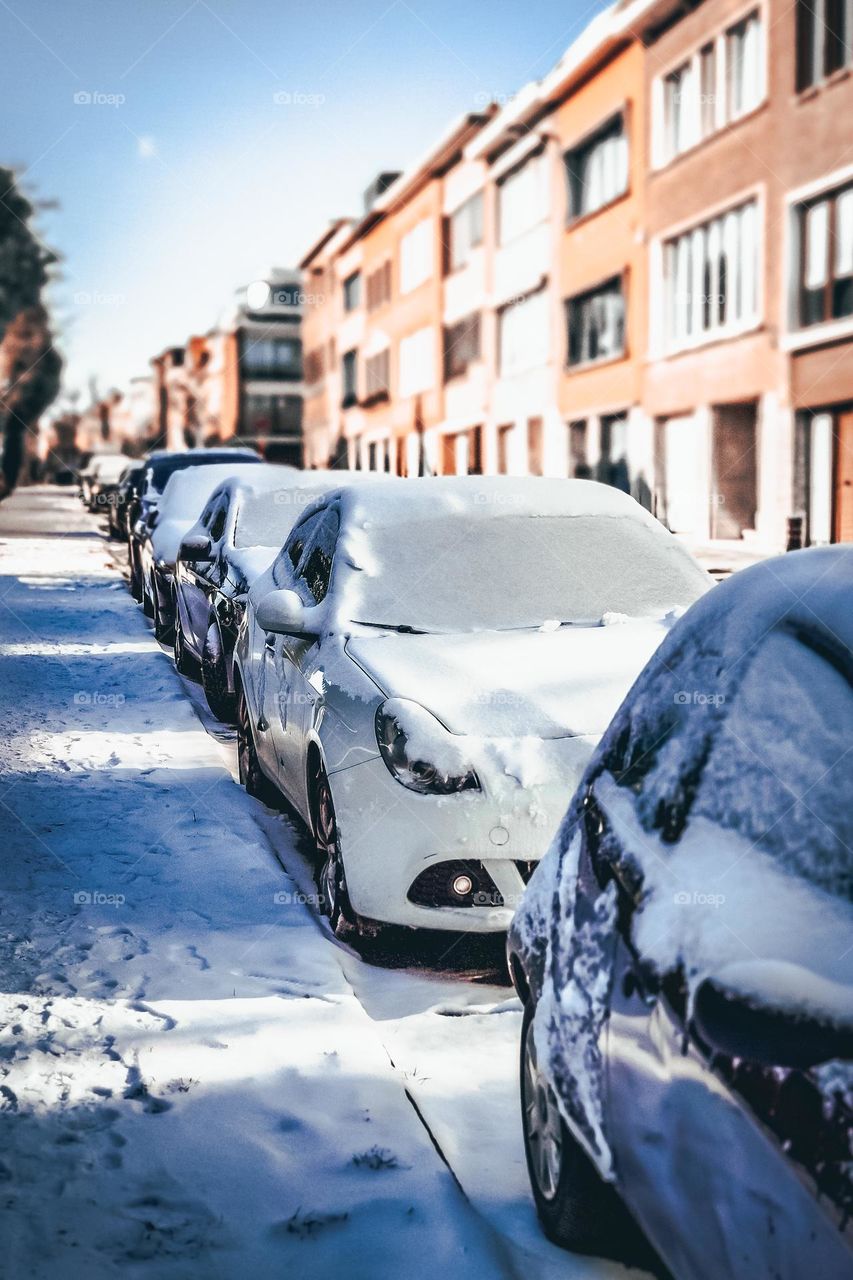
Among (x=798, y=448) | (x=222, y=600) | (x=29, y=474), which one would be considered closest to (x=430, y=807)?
(x=222, y=600)

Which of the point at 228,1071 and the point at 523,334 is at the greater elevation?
the point at 523,334

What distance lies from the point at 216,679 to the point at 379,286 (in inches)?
2062

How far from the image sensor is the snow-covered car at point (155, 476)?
17.7 m

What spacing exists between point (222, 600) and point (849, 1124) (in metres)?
7.47

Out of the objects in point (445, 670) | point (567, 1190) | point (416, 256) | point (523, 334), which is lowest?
point (567, 1190)

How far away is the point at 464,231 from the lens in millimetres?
47156

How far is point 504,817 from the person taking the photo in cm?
459

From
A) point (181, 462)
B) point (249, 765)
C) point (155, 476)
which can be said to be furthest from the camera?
point (181, 462)

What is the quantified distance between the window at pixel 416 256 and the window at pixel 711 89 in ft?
67.6

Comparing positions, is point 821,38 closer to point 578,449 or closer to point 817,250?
point 817,250

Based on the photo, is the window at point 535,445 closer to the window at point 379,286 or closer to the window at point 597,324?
the window at point 597,324

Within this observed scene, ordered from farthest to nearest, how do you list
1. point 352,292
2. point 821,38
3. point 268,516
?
point 352,292 → point 821,38 → point 268,516

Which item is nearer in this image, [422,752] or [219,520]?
[422,752]

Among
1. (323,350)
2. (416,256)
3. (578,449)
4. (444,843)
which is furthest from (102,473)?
(444,843)
